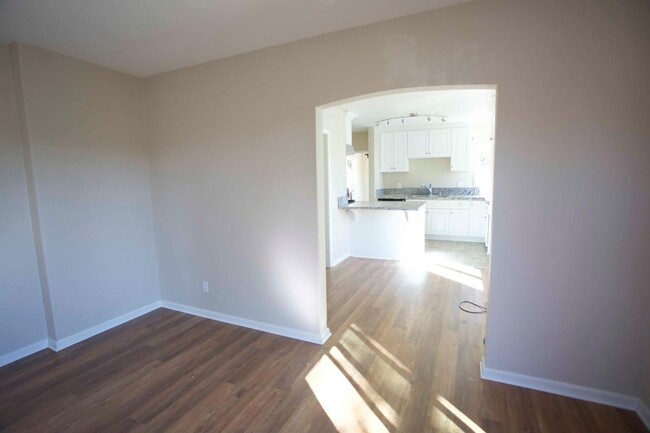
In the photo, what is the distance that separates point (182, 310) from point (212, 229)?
1.12 meters

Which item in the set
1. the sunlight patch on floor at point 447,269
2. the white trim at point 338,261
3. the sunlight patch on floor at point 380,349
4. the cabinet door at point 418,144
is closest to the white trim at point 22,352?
the sunlight patch on floor at point 380,349

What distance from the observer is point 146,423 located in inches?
78.4

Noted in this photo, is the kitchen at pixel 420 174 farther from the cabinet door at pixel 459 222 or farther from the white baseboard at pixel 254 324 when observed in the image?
the white baseboard at pixel 254 324

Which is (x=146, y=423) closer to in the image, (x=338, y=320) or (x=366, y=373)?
(x=366, y=373)

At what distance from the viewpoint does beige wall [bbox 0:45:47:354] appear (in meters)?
2.63

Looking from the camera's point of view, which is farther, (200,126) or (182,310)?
(182,310)

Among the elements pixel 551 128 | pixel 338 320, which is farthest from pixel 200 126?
pixel 551 128

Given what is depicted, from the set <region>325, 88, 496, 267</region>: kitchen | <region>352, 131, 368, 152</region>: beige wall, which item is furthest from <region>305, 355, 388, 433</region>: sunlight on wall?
<region>352, 131, 368, 152</region>: beige wall

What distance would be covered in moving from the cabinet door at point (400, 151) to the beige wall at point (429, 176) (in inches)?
17.0

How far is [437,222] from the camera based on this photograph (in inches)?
283

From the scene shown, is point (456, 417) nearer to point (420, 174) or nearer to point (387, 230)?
point (387, 230)

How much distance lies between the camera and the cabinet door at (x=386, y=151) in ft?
25.0

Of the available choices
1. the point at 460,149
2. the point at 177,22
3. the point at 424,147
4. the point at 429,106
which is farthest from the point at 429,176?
the point at 177,22

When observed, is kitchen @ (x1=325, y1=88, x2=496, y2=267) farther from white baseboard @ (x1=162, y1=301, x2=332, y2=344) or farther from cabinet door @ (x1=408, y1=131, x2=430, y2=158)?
white baseboard @ (x1=162, y1=301, x2=332, y2=344)
